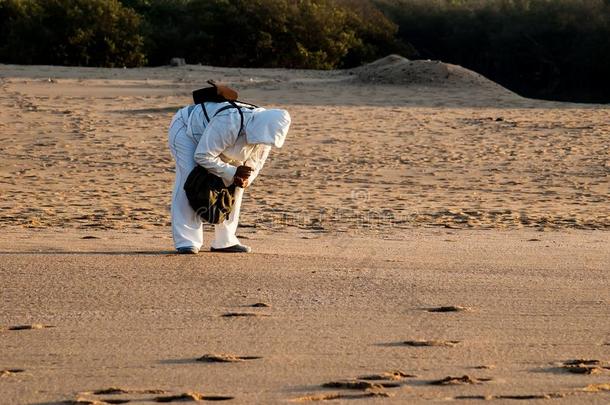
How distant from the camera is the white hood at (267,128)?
898cm

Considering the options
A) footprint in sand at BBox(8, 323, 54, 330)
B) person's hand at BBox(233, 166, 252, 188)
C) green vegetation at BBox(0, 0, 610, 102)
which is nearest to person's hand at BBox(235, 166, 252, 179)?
person's hand at BBox(233, 166, 252, 188)

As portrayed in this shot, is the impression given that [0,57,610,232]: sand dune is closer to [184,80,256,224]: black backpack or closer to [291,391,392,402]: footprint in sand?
[184,80,256,224]: black backpack

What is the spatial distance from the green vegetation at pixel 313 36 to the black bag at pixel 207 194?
2923cm

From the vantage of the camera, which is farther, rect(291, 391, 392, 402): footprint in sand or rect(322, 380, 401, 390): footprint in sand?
rect(322, 380, 401, 390): footprint in sand

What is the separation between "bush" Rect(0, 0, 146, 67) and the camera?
126ft

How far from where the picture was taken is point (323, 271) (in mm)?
9203

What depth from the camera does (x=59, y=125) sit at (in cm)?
2089

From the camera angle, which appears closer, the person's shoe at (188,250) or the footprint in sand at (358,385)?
the footprint in sand at (358,385)

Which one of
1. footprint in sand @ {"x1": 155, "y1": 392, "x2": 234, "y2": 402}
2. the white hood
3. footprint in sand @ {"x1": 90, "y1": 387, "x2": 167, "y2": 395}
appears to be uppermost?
the white hood

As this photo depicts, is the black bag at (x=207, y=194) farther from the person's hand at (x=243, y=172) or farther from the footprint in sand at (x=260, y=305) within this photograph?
the footprint in sand at (x=260, y=305)

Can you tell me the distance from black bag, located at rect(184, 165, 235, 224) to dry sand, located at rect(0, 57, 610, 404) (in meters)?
0.36

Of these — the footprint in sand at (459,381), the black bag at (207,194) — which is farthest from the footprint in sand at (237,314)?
the footprint in sand at (459,381)

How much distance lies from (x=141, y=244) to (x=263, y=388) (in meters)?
4.83

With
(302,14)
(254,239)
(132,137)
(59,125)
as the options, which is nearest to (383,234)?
(254,239)
